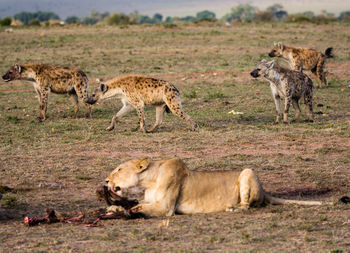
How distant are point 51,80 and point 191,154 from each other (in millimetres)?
4884

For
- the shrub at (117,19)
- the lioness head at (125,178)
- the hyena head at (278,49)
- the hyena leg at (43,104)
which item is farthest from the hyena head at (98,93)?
the shrub at (117,19)

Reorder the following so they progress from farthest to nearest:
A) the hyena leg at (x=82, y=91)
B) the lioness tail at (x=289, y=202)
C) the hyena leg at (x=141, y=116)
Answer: the hyena leg at (x=82, y=91) → the hyena leg at (x=141, y=116) → the lioness tail at (x=289, y=202)

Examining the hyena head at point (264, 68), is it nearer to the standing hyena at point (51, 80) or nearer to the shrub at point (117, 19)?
the standing hyena at point (51, 80)

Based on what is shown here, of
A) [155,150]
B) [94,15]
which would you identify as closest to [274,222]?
[155,150]

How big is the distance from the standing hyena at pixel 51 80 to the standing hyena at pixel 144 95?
4.91 ft

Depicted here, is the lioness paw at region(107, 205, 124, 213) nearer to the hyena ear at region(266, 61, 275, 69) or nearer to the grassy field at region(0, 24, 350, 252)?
the grassy field at region(0, 24, 350, 252)

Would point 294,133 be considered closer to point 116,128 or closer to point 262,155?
point 262,155

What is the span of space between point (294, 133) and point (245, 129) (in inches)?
37.6

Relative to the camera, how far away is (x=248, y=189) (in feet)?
19.3

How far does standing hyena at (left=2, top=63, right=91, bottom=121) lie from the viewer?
1277 centimetres

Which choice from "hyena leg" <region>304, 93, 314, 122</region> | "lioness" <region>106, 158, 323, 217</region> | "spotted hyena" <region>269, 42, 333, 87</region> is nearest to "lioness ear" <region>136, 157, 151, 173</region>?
"lioness" <region>106, 158, 323, 217</region>

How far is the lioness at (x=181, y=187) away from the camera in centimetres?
572

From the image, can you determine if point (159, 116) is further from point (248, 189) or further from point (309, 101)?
point (248, 189)

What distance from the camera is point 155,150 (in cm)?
945
